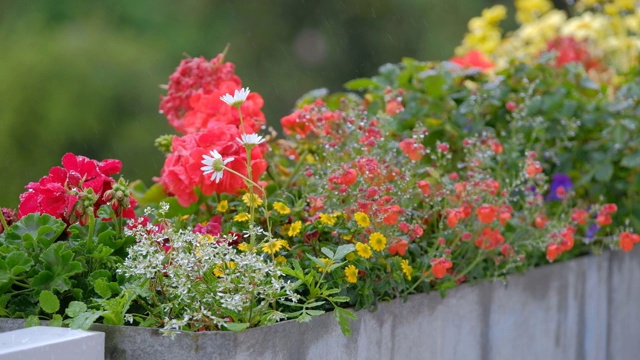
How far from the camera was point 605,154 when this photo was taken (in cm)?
304

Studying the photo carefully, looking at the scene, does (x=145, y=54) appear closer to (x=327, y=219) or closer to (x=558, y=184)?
(x=558, y=184)

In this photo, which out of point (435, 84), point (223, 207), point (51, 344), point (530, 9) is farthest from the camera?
point (530, 9)

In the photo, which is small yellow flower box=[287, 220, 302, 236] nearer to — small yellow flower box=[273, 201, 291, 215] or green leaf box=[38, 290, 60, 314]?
small yellow flower box=[273, 201, 291, 215]

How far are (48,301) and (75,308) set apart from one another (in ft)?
0.17

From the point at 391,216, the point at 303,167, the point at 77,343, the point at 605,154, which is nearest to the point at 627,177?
the point at 605,154

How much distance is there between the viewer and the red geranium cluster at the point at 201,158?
2078mm

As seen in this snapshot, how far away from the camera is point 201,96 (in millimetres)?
2377

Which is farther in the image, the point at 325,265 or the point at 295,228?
the point at 295,228

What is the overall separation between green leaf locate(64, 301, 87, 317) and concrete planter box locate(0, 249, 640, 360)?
54 mm

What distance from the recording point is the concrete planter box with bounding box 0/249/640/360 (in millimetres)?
1639

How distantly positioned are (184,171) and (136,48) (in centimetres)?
655

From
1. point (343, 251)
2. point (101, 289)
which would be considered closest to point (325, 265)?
point (343, 251)

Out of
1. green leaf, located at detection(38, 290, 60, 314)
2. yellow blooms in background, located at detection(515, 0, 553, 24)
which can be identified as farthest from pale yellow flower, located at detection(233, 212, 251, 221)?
yellow blooms in background, located at detection(515, 0, 553, 24)

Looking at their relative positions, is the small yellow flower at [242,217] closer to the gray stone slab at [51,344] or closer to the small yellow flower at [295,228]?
the small yellow flower at [295,228]
